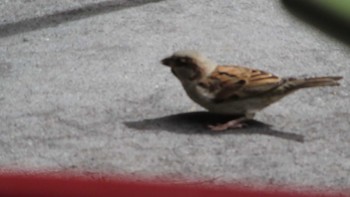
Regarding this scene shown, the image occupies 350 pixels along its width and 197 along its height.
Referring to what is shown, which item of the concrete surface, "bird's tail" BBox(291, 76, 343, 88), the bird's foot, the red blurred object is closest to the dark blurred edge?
the red blurred object

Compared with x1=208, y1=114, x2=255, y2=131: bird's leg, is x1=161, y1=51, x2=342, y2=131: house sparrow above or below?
above

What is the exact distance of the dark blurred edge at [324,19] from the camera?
2.21 feet

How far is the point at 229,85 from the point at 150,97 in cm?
77


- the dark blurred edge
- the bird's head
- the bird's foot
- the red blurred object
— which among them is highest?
the dark blurred edge

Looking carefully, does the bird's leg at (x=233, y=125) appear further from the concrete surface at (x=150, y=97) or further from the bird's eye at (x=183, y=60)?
the bird's eye at (x=183, y=60)

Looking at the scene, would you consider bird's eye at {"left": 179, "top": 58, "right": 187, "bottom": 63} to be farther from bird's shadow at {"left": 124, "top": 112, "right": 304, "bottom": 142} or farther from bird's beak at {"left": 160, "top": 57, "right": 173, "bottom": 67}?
bird's shadow at {"left": 124, "top": 112, "right": 304, "bottom": 142}

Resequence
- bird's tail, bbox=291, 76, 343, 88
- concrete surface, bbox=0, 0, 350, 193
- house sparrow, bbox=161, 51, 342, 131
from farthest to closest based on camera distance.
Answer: house sparrow, bbox=161, 51, 342, 131, bird's tail, bbox=291, 76, 343, 88, concrete surface, bbox=0, 0, 350, 193

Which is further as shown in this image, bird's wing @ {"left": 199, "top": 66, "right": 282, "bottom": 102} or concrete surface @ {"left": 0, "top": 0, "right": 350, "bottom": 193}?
bird's wing @ {"left": 199, "top": 66, "right": 282, "bottom": 102}

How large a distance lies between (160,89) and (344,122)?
1227 millimetres

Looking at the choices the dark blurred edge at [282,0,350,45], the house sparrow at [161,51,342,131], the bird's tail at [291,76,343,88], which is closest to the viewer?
the dark blurred edge at [282,0,350,45]

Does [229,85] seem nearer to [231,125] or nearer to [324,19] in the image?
[231,125]

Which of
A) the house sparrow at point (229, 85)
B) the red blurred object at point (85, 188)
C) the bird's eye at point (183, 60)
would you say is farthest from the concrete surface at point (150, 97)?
the red blurred object at point (85, 188)

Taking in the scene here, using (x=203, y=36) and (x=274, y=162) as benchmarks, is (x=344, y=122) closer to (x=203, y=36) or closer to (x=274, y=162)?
(x=274, y=162)

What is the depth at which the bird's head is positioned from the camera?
5.61m
